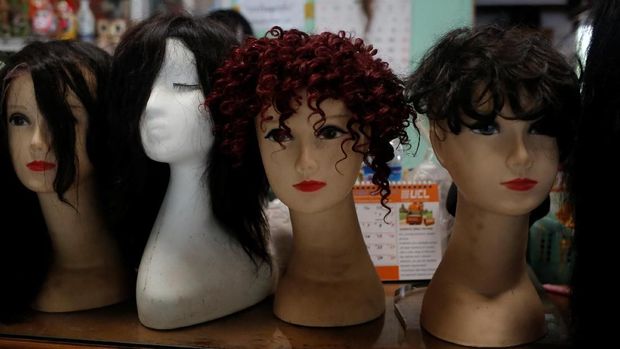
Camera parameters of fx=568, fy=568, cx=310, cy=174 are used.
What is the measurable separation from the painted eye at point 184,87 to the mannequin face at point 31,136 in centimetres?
21

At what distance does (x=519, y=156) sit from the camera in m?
0.86

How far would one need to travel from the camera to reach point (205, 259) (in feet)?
3.58

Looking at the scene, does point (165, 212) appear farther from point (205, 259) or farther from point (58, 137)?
point (58, 137)

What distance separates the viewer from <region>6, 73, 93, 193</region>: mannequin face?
3.45ft

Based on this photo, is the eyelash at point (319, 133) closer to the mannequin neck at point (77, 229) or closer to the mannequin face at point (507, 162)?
the mannequin face at point (507, 162)

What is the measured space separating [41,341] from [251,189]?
469mm

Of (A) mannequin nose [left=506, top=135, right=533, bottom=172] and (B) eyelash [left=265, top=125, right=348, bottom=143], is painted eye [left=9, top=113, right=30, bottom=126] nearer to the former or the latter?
(B) eyelash [left=265, top=125, right=348, bottom=143]

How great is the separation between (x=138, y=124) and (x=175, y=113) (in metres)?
0.08

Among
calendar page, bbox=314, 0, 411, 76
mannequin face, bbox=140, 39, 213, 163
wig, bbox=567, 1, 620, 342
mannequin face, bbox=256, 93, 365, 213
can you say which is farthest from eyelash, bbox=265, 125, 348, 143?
calendar page, bbox=314, 0, 411, 76

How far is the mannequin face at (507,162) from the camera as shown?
0.87 meters

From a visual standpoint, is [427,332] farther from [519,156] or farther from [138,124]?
[138,124]

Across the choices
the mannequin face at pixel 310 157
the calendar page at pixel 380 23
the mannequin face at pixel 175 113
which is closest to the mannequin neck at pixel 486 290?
the mannequin face at pixel 310 157

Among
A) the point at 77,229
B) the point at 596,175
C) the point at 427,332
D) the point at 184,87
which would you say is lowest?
the point at 427,332

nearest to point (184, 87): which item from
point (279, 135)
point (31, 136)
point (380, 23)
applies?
point (279, 135)
